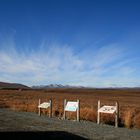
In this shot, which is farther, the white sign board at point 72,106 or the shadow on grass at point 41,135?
the white sign board at point 72,106

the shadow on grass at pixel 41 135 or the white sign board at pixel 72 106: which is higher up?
the white sign board at pixel 72 106

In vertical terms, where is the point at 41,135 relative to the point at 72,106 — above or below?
below

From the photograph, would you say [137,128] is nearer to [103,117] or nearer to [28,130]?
[103,117]

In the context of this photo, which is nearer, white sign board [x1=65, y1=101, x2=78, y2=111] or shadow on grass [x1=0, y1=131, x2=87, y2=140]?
shadow on grass [x1=0, y1=131, x2=87, y2=140]

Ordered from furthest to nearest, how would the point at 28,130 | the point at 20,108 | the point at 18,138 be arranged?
the point at 20,108
the point at 28,130
the point at 18,138

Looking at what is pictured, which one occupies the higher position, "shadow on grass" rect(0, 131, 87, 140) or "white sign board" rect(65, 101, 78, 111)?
"white sign board" rect(65, 101, 78, 111)

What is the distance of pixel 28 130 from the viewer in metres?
15.7

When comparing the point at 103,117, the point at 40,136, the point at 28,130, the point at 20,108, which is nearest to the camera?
the point at 40,136

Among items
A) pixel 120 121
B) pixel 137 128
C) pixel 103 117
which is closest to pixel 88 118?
pixel 103 117

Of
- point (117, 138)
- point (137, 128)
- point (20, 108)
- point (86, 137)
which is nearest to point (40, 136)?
point (86, 137)

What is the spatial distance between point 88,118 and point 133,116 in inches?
127

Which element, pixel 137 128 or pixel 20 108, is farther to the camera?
pixel 20 108

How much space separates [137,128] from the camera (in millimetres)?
19234

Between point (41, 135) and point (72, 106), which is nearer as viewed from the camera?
point (41, 135)
